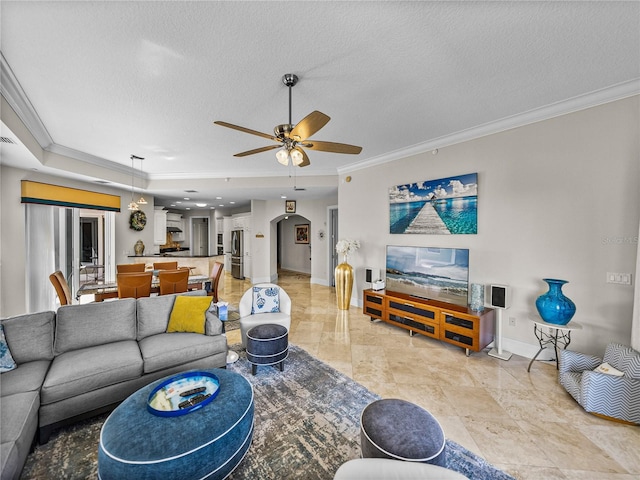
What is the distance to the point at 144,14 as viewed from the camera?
5.49 feet

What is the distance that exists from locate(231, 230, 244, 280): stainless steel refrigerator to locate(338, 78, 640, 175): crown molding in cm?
587

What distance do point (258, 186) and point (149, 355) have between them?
4.47 meters

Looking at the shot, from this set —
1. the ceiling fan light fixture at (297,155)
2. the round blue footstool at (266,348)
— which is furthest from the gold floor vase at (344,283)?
the ceiling fan light fixture at (297,155)

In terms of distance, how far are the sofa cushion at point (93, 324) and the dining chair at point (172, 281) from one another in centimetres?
124

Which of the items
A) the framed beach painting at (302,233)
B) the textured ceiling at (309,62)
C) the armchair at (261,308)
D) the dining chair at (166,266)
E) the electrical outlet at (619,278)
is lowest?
the armchair at (261,308)

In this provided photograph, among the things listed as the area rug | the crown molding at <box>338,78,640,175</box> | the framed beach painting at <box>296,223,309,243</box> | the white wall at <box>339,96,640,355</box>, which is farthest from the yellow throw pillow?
the framed beach painting at <box>296,223,309,243</box>

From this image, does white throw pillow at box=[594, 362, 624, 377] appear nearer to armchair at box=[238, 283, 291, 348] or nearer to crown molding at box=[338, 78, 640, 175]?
crown molding at box=[338, 78, 640, 175]

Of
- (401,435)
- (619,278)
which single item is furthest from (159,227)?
(619,278)

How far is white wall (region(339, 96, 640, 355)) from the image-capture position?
2566 mm

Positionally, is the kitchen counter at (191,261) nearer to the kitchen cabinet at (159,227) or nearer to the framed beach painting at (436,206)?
the kitchen cabinet at (159,227)

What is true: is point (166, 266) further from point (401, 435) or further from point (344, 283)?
point (401, 435)

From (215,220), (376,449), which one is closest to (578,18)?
(376,449)

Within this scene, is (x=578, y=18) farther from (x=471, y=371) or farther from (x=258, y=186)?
(x=258, y=186)

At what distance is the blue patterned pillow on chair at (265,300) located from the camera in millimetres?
3508
